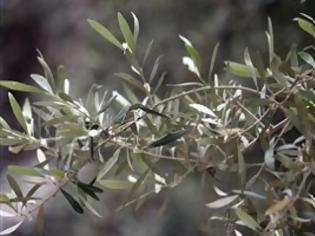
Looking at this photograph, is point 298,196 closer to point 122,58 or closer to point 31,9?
point 122,58

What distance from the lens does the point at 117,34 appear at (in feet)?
3.50

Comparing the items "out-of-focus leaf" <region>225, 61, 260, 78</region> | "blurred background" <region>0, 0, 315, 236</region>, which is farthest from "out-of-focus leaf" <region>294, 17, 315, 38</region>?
"blurred background" <region>0, 0, 315, 236</region>

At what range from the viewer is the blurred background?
37.7 inches

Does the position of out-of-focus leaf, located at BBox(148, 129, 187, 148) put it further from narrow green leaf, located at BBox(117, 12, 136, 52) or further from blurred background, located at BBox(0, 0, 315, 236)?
blurred background, located at BBox(0, 0, 315, 236)

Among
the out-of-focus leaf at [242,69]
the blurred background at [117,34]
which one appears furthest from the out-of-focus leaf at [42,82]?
the blurred background at [117,34]

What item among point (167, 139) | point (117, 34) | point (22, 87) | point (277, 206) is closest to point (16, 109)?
point (22, 87)

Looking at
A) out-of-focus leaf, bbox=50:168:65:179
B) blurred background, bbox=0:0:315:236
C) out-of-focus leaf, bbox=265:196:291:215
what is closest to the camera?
out-of-focus leaf, bbox=265:196:291:215

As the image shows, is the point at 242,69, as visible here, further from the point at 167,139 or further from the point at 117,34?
the point at 117,34

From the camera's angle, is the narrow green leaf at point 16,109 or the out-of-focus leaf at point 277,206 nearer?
the out-of-focus leaf at point 277,206

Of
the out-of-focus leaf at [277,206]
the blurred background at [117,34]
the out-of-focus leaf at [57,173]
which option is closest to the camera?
the out-of-focus leaf at [277,206]

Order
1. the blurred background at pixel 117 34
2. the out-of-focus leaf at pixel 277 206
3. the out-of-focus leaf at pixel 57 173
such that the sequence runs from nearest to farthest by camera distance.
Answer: the out-of-focus leaf at pixel 277 206 < the out-of-focus leaf at pixel 57 173 < the blurred background at pixel 117 34

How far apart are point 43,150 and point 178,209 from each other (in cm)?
57

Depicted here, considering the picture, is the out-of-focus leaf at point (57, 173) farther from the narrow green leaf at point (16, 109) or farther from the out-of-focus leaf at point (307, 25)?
the out-of-focus leaf at point (307, 25)

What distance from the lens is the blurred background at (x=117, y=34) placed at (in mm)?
958
